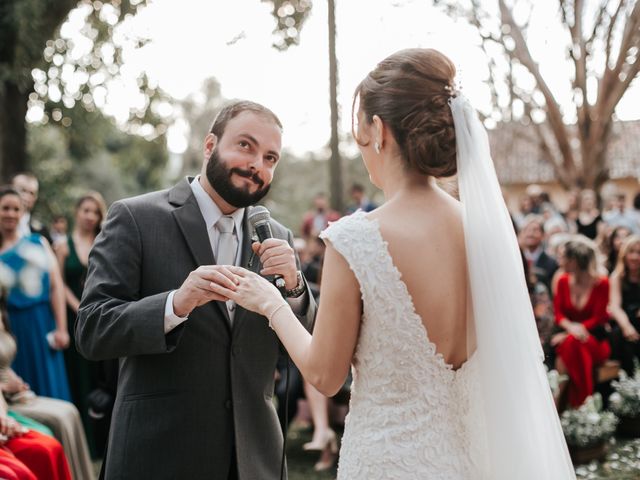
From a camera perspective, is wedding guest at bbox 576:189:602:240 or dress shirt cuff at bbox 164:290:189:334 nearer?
dress shirt cuff at bbox 164:290:189:334

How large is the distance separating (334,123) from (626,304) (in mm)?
4245

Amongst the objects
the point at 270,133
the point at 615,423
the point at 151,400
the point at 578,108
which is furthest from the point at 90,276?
the point at 578,108

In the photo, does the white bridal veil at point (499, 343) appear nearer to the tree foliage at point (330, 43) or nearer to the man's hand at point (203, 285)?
the man's hand at point (203, 285)

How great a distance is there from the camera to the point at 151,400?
262cm

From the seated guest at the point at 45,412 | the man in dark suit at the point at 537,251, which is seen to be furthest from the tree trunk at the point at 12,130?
the man in dark suit at the point at 537,251

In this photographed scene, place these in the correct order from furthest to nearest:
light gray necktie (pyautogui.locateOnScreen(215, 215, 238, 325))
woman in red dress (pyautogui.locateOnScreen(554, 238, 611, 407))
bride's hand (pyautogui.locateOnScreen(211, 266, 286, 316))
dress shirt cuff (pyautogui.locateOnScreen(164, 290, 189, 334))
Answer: woman in red dress (pyautogui.locateOnScreen(554, 238, 611, 407))
light gray necktie (pyautogui.locateOnScreen(215, 215, 238, 325))
dress shirt cuff (pyautogui.locateOnScreen(164, 290, 189, 334))
bride's hand (pyautogui.locateOnScreen(211, 266, 286, 316))

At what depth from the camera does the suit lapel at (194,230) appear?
2709mm

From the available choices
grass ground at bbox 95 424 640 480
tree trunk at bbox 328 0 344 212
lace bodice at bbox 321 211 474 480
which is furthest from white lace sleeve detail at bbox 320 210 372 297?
tree trunk at bbox 328 0 344 212

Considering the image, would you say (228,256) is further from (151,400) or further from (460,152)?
(460,152)

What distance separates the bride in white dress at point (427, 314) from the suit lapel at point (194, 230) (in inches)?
15.5

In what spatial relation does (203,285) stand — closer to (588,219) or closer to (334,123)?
(334,123)

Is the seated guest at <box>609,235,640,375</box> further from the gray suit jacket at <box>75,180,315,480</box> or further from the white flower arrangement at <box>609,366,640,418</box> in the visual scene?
the gray suit jacket at <box>75,180,315,480</box>

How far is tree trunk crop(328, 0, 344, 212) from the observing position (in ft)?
31.7

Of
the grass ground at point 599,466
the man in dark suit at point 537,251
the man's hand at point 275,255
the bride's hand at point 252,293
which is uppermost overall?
the man's hand at point 275,255
